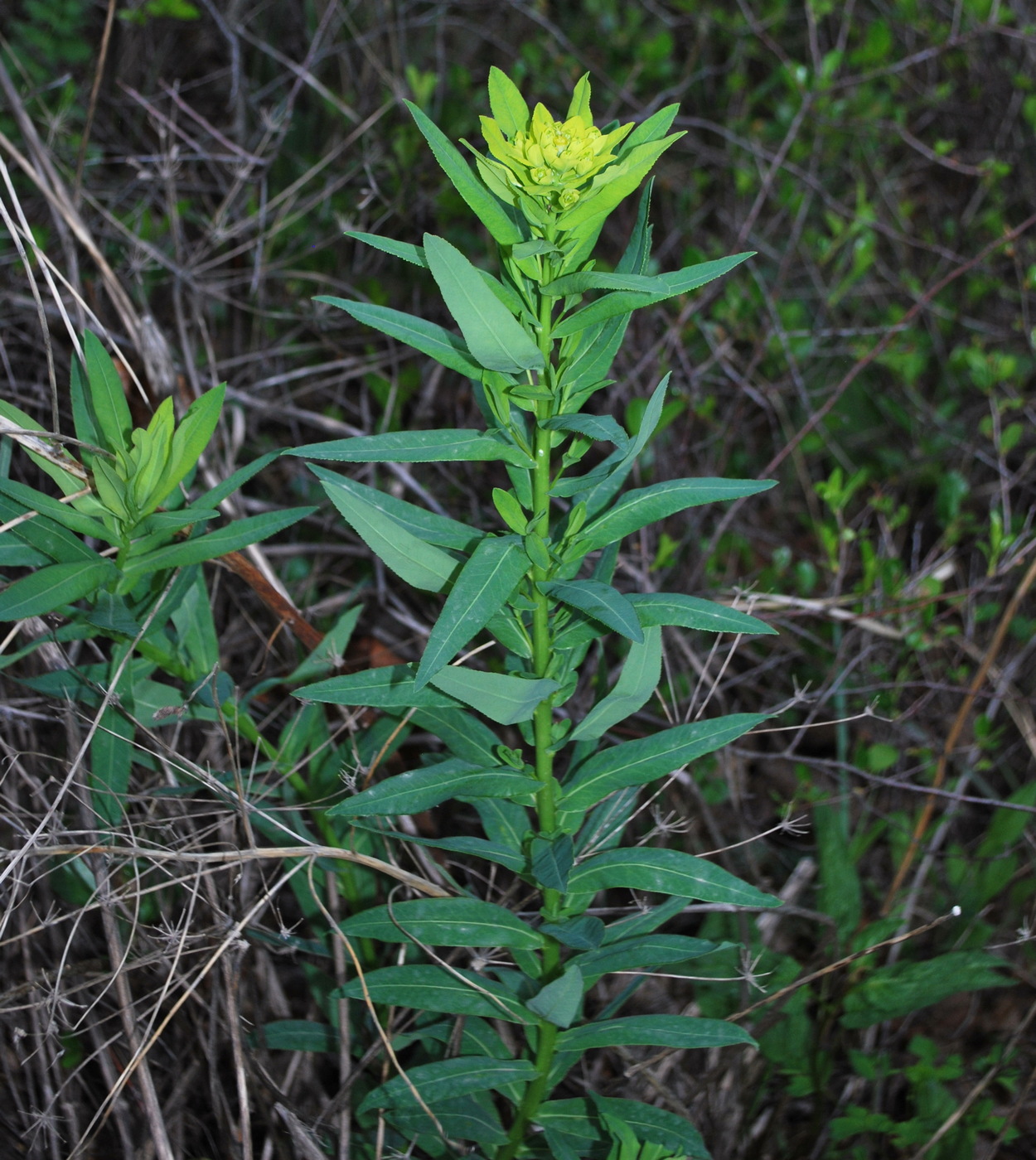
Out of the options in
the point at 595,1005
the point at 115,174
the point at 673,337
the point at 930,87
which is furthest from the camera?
the point at 930,87

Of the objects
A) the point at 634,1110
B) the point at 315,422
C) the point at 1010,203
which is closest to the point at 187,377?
the point at 315,422

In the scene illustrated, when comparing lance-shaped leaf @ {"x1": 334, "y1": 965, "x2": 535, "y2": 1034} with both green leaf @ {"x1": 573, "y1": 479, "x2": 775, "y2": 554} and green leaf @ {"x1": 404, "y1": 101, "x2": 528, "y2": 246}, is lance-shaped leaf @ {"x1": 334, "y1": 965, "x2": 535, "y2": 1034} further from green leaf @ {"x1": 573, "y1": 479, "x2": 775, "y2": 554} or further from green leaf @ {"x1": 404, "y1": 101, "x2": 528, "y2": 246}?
green leaf @ {"x1": 404, "y1": 101, "x2": 528, "y2": 246}

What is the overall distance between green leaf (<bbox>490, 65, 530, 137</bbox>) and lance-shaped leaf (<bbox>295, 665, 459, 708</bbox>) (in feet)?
2.36

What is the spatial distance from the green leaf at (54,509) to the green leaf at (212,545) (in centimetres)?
6

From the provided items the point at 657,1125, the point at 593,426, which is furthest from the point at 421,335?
the point at 657,1125

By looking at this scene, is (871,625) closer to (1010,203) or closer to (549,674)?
(549,674)

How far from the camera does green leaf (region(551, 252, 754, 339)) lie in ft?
4.11

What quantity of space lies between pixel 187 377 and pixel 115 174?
1504 millimetres

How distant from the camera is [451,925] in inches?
61.4

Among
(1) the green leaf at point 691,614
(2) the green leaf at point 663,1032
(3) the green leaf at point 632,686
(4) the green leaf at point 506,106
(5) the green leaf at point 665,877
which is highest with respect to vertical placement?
(4) the green leaf at point 506,106

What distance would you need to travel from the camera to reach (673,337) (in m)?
2.86

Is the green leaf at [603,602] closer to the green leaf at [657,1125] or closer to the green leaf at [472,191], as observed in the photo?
the green leaf at [472,191]

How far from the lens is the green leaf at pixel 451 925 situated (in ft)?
5.09

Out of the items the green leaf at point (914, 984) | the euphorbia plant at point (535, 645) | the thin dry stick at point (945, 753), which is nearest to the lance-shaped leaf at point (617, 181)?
the euphorbia plant at point (535, 645)
